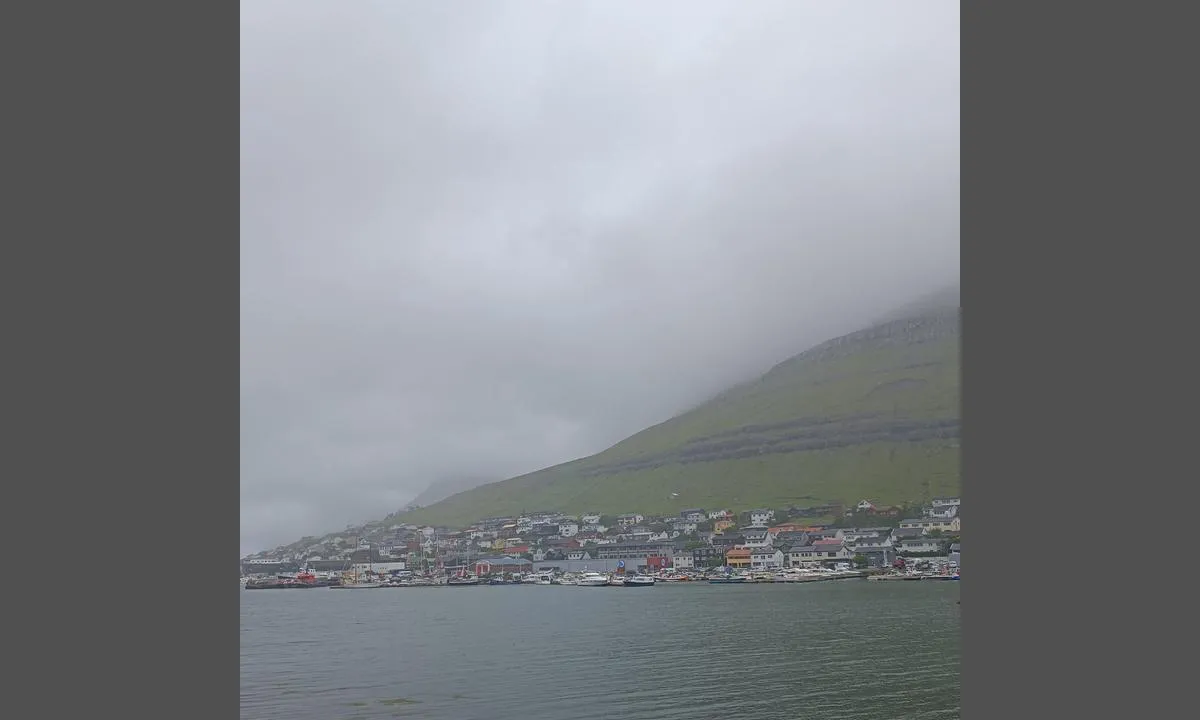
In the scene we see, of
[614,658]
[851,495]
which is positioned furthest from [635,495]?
[614,658]

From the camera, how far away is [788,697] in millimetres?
31625

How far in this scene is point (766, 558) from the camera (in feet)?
452

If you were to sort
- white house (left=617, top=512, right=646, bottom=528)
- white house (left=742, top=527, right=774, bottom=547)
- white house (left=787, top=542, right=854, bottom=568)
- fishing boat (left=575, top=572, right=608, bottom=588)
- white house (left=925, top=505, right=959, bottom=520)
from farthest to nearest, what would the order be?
white house (left=617, top=512, right=646, bottom=528), white house (left=925, top=505, right=959, bottom=520), white house (left=742, top=527, right=774, bottom=547), white house (left=787, top=542, right=854, bottom=568), fishing boat (left=575, top=572, right=608, bottom=588)

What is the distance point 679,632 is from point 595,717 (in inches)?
1129

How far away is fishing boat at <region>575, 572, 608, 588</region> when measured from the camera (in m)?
135

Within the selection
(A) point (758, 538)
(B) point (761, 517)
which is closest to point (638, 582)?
(A) point (758, 538)

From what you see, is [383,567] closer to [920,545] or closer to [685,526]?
[685,526]

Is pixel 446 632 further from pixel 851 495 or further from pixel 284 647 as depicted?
pixel 851 495

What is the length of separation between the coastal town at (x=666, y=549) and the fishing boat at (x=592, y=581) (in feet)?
3.73

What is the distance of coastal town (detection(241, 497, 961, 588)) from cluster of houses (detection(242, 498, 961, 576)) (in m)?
0.21

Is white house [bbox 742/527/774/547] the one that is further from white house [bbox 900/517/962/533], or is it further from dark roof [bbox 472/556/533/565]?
dark roof [bbox 472/556/533/565]

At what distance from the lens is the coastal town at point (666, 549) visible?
441ft

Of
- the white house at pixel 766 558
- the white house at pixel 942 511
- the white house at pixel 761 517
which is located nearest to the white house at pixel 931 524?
the white house at pixel 942 511

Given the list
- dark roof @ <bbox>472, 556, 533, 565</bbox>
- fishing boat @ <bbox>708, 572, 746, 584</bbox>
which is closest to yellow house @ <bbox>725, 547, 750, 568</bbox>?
fishing boat @ <bbox>708, 572, 746, 584</bbox>
